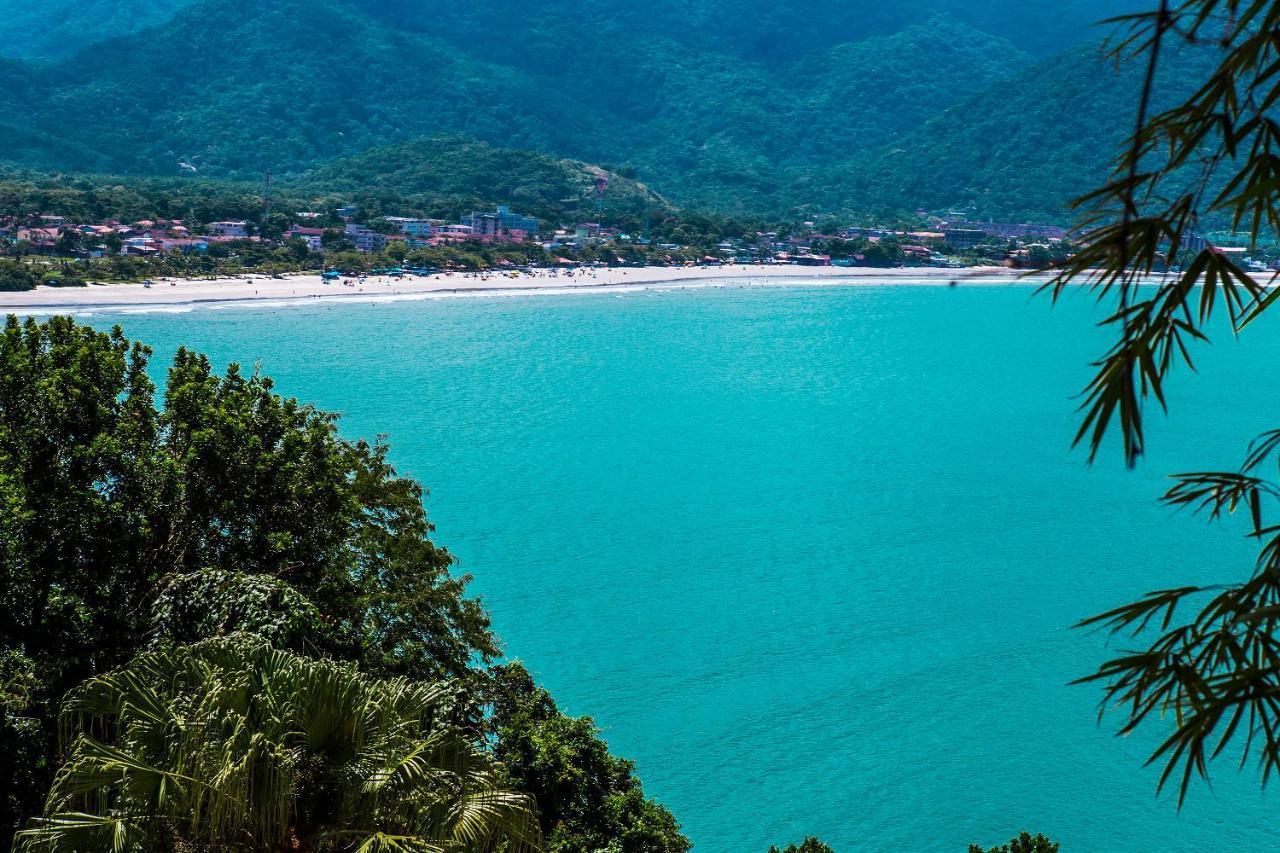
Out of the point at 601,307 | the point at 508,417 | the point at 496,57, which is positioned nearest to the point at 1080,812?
the point at 508,417

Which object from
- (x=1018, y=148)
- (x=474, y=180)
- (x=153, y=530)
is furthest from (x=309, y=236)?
(x=1018, y=148)

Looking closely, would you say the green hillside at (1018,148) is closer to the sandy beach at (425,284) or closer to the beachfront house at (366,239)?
the sandy beach at (425,284)

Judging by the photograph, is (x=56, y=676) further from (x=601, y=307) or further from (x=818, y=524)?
(x=601, y=307)

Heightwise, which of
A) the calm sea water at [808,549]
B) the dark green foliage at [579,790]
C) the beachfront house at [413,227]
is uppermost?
the beachfront house at [413,227]

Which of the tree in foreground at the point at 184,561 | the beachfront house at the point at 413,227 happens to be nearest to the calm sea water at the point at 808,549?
the tree in foreground at the point at 184,561

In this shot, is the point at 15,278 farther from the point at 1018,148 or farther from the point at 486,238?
the point at 1018,148

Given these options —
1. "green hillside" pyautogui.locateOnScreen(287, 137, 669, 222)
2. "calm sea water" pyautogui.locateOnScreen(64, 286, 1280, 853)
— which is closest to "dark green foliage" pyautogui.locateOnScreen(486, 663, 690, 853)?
"calm sea water" pyautogui.locateOnScreen(64, 286, 1280, 853)

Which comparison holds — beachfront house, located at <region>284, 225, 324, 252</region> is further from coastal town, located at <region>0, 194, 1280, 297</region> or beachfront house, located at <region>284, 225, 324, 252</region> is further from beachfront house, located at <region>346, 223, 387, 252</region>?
beachfront house, located at <region>346, 223, 387, 252</region>
